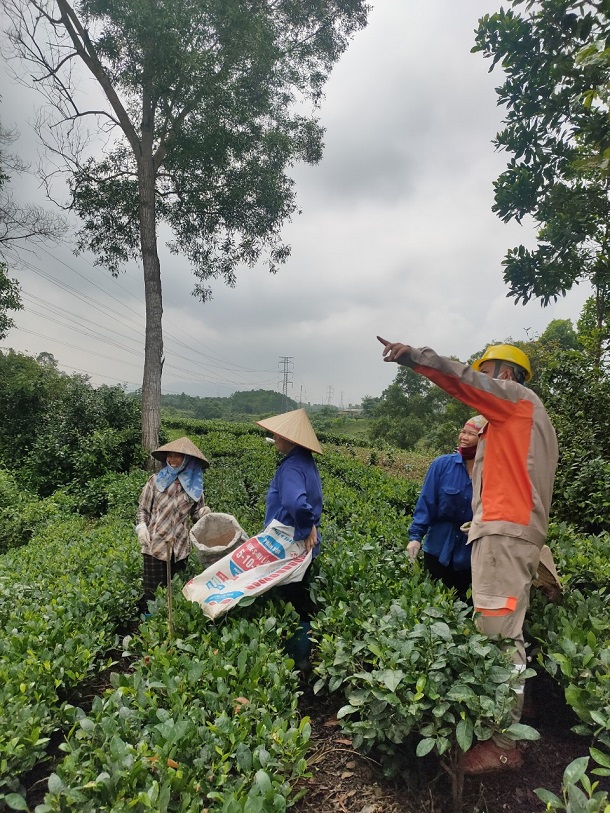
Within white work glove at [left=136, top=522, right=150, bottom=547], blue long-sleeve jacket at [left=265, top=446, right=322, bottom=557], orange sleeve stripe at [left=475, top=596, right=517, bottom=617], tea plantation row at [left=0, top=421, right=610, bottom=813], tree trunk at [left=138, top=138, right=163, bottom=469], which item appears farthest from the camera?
tree trunk at [left=138, top=138, right=163, bottom=469]

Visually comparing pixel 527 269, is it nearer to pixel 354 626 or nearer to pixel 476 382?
pixel 476 382

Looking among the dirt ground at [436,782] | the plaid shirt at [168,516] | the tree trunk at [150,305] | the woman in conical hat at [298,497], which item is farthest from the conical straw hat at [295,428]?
the tree trunk at [150,305]

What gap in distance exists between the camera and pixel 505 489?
218 centimetres

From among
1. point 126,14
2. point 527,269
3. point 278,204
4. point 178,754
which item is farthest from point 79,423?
point 178,754

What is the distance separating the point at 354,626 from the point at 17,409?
12.7m

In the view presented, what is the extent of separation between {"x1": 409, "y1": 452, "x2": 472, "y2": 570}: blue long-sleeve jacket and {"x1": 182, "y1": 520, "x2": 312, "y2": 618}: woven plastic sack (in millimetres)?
789

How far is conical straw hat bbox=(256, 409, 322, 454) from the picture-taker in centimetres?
296

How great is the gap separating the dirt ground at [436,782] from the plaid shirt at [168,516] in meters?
1.60

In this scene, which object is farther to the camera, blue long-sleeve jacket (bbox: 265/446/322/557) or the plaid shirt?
the plaid shirt

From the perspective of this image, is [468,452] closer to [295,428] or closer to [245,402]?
[295,428]

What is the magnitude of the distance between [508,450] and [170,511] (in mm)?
2376

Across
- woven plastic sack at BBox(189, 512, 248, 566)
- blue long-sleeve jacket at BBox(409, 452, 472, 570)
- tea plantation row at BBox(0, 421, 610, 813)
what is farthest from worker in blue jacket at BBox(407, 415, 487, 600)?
woven plastic sack at BBox(189, 512, 248, 566)

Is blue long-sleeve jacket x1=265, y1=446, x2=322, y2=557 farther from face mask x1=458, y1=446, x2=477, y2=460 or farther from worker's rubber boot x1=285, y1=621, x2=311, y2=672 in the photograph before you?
face mask x1=458, y1=446, x2=477, y2=460

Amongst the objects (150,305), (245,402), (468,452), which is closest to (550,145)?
(468,452)
